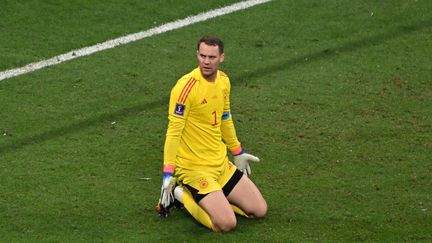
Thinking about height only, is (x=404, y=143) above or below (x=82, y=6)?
below

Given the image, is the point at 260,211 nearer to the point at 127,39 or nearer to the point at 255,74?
the point at 255,74

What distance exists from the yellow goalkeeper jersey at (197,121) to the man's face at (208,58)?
0.11 m

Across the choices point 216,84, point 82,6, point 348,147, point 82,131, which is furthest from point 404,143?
point 82,6

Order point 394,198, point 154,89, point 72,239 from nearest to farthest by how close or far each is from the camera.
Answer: point 72,239 < point 394,198 < point 154,89

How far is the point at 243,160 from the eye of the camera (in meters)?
9.99

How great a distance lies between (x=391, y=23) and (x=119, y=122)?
13.2 ft

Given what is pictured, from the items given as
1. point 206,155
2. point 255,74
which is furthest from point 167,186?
point 255,74

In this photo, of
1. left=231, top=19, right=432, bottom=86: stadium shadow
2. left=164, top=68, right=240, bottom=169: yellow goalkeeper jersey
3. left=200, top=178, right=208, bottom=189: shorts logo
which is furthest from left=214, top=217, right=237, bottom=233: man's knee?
left=231, top=19, right=432, bottom=86: stadium shadow

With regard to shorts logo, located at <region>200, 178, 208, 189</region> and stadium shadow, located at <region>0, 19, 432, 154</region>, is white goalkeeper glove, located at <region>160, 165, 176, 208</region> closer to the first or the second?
shorts logo, located at <region>200, 178, 208, 189</region>

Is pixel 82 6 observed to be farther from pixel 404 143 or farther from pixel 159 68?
pixel 404 143

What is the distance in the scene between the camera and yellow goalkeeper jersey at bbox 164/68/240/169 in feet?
30.9

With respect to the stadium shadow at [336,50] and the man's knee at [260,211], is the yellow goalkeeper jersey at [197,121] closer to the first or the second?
the man's knee at [260,211]

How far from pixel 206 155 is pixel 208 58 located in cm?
86

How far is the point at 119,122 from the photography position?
11367 millimetres
